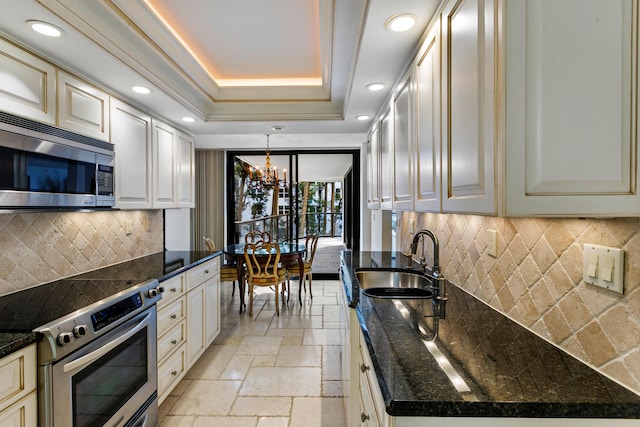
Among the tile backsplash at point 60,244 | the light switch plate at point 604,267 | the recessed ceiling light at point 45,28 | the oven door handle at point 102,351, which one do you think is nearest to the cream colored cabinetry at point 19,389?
the oven door handle at point 102,351

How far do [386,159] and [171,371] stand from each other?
2.24 m

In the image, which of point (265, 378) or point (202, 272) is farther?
point (202, 272)

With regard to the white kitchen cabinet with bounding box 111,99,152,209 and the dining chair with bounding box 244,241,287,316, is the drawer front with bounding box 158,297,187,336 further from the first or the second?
the dining chair with bounding box 244,241,287,316

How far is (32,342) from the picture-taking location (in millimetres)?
1229

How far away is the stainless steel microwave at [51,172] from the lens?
142 centimetres

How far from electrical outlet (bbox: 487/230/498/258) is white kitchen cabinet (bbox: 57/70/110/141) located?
7.78 feet

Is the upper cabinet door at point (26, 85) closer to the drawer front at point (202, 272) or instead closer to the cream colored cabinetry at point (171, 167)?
the cream colored cabinetry at point (171, 167)

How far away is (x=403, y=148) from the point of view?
6.26ft

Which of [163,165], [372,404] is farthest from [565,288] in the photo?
[163,165]

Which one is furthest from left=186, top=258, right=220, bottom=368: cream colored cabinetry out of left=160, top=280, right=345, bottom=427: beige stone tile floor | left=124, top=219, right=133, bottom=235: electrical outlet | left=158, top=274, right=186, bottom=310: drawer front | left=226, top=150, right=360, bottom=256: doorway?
left=226, top=150, right=360, bottom=256: doorway

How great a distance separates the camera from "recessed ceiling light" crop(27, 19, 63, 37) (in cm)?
146

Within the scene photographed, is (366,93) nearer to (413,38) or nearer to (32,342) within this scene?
(413,38)

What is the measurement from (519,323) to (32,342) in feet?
6.26

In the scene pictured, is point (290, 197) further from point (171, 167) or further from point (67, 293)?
point (67, 293)
